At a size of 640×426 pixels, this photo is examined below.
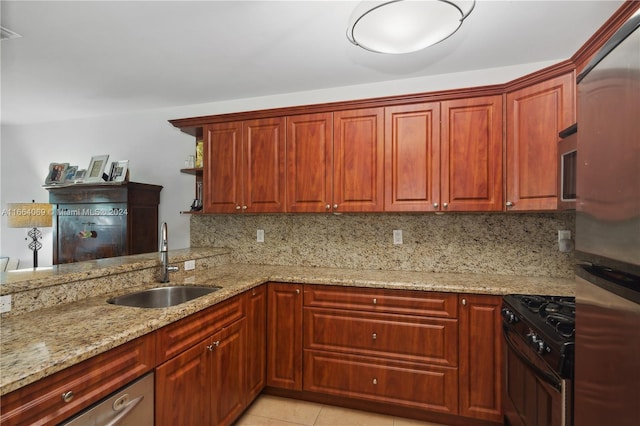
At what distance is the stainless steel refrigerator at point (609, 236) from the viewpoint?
2.09 ft

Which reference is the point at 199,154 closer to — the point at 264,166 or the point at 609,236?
the point at 264,166

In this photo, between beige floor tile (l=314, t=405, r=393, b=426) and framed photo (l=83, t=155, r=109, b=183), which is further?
framed photo (l=83, t=155, r=109, b=183)

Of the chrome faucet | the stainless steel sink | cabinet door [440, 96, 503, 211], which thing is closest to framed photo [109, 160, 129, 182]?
the chrome faucet

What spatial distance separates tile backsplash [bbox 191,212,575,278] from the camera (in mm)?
2461

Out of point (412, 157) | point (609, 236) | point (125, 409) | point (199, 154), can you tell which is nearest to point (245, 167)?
point (199, 154)

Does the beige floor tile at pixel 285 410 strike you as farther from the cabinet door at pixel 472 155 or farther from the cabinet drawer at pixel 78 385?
the cabinet door at pixel 472 155

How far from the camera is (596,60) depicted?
0.79 meters

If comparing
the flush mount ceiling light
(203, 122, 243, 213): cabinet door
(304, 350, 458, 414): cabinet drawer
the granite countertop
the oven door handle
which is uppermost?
the flush mount ceiling light

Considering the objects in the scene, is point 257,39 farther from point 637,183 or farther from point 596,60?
point 637,183

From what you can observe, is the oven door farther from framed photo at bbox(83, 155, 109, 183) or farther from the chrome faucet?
framed photo at bbox(83, 155, 109, 183)

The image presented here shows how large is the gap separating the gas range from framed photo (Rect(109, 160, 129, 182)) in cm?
381

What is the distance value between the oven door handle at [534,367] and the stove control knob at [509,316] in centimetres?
6

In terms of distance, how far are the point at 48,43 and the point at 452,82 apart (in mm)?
3164

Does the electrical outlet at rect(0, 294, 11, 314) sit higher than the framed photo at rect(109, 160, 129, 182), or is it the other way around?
the framed photo at rect(109, 160, 129, 182)
